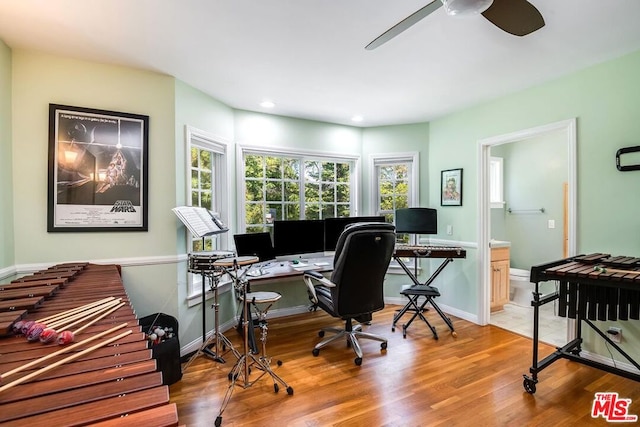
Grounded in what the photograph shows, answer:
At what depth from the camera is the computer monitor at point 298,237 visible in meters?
3.55

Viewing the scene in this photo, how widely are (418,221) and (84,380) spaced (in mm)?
3696

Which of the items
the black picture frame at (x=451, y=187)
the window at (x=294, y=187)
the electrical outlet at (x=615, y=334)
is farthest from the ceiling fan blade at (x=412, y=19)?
the electrical outlet at (x=615, y=334)

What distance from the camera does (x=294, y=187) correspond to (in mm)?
4309

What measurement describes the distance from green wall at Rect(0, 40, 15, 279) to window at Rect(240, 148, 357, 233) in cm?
205

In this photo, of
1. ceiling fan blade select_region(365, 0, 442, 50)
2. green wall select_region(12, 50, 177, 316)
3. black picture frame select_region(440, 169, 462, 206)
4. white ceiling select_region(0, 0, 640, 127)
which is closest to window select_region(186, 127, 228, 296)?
green wall select_region(12, 50, 177, 316)

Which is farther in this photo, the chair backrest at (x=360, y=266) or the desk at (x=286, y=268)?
the desk at (x=286, y=268)

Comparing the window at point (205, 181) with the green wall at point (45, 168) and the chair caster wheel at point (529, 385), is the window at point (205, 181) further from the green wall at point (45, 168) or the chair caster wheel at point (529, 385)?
the chair caster wheel at point (529, 385)

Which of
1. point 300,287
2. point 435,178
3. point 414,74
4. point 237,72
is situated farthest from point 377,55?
point 300,287

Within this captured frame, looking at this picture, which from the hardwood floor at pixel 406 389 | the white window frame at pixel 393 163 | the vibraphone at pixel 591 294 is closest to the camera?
the hardwood floor at pixel 406 389

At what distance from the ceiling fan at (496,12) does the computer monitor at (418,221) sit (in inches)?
96.8

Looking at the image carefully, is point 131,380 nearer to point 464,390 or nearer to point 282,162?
point 464,390

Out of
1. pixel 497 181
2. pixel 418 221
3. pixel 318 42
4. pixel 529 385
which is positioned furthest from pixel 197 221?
pixel 497 181

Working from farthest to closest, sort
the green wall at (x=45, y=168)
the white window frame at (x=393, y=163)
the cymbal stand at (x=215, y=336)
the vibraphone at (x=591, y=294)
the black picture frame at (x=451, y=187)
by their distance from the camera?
the white window frame at (x=393, y=163)
the black picture frame at (x=451, y=187)
the cymbal stand at (x=215, y=336)
the green wall at (x=45, y=168)
the vibraphone at (x=591, y=294)

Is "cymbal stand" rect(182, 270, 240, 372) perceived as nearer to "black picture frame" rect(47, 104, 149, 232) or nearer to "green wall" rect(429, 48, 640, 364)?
"black picture frame" rect(47, 104, 149, 232)
